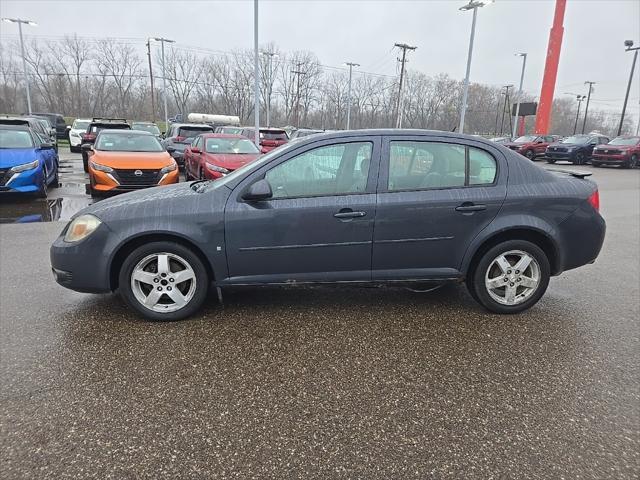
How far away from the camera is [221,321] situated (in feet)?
12.2

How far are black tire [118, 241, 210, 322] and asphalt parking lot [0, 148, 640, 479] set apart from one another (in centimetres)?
13

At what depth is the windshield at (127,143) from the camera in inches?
403

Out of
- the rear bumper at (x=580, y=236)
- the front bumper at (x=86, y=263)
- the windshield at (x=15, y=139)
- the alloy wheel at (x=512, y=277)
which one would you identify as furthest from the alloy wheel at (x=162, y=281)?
the windshield at (x=15, y=139)

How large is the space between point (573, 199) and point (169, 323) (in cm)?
374

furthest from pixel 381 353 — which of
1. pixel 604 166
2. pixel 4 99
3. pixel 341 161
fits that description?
pixel 4 99

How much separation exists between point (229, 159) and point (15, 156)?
4416 millimetres

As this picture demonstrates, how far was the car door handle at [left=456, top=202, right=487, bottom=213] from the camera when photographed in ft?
12.3

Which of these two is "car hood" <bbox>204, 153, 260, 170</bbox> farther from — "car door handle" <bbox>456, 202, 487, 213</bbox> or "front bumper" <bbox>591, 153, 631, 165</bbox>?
"front bumper" <bbox>591, 153, 631, 165</bbox>

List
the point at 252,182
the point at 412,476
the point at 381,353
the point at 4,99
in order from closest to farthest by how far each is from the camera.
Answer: the point at 412,476, the point at 381,353, the point at 252,182, the point at 4,99

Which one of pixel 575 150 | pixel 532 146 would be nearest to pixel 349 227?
pixel 575 150

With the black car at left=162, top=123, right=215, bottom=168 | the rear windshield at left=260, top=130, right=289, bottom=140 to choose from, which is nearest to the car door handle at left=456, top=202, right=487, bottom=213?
the black car at left=162, top=123, right=215, bottom=168

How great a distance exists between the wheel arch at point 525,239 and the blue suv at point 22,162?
866cm

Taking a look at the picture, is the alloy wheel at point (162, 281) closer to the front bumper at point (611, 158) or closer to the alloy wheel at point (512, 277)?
the alloy wheel at point (512, 277)

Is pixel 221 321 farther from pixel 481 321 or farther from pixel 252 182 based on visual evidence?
pixel 481 321
